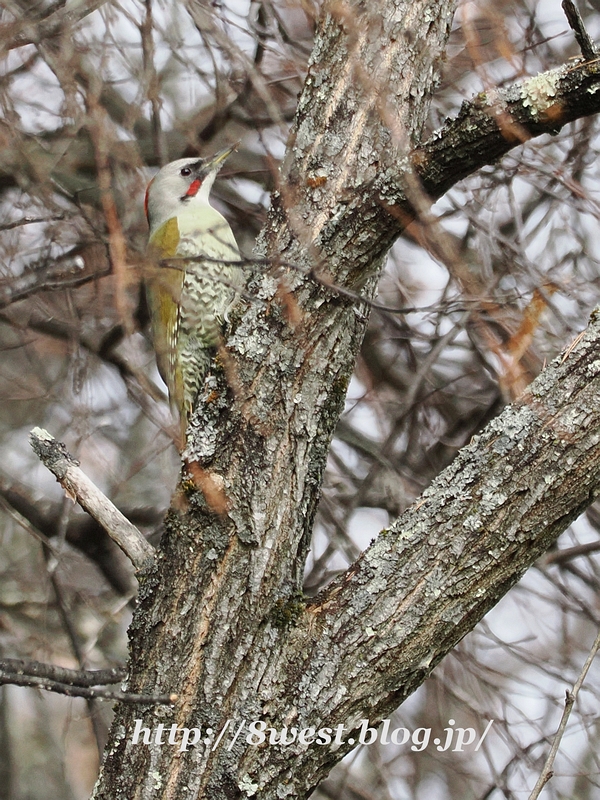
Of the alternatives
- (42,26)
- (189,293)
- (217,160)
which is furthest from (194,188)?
(42,26)

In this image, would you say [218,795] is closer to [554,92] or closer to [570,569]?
[554,92]

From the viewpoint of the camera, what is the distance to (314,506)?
7.61 feet

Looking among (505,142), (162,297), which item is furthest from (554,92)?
(162,297)

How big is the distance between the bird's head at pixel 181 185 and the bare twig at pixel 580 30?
2.54 meters

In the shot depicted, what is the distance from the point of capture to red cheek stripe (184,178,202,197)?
4.35 metres

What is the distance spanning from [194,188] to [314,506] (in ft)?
8.29

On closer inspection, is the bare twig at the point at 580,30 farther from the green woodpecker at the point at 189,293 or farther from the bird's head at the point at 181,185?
the bird's head at the point at 181,185

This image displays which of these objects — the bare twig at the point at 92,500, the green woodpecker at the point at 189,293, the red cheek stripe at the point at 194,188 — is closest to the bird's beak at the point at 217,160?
the green woodpecker at the point at 189,293

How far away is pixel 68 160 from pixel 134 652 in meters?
2.56

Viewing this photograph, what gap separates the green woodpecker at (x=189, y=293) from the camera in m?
3.80

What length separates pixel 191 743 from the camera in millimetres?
2135

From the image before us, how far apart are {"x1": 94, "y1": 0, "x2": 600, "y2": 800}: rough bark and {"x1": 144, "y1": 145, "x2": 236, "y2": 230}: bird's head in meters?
1.83

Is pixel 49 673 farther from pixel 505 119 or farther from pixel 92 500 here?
pixel 505 119

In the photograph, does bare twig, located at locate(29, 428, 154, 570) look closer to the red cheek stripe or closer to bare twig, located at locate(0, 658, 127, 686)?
bare twig, located at locate(0, 658, 127, 686)
